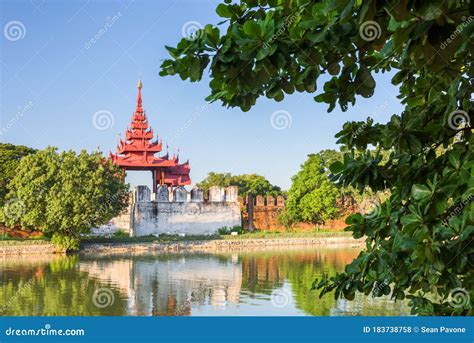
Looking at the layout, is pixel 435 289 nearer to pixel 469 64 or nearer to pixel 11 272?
pixel 469 64

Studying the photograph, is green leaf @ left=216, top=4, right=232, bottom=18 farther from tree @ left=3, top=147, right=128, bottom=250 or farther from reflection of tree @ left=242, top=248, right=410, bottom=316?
tree @ left=3, top=147, right=128, bottom=250

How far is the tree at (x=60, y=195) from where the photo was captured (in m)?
17.2

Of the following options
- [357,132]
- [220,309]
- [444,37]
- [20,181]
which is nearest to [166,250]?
[20,181]

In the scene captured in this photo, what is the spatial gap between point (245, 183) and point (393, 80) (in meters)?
31.4

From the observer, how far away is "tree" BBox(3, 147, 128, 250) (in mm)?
17219

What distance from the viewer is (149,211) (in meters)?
23.8

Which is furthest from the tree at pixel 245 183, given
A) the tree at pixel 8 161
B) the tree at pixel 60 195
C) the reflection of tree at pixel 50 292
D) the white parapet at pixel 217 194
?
the reflection of tree at pixel 50 292

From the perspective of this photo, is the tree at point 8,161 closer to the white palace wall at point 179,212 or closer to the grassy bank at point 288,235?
the white palace wall at point 179,212

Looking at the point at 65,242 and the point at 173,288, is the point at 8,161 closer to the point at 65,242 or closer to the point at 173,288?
the point at 65,242

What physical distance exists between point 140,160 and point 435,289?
76.6ft

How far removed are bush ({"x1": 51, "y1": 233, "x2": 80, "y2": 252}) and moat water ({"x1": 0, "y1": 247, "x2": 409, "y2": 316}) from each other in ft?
5.99

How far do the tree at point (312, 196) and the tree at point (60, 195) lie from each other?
1080 centimetres

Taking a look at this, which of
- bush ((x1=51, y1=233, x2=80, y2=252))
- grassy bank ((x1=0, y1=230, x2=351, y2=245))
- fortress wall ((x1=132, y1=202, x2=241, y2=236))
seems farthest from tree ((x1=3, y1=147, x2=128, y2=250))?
fortress wall ((x1=132, y1=202, x2=241, y2=236))

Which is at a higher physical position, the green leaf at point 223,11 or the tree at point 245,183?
the tree at point 245,183
